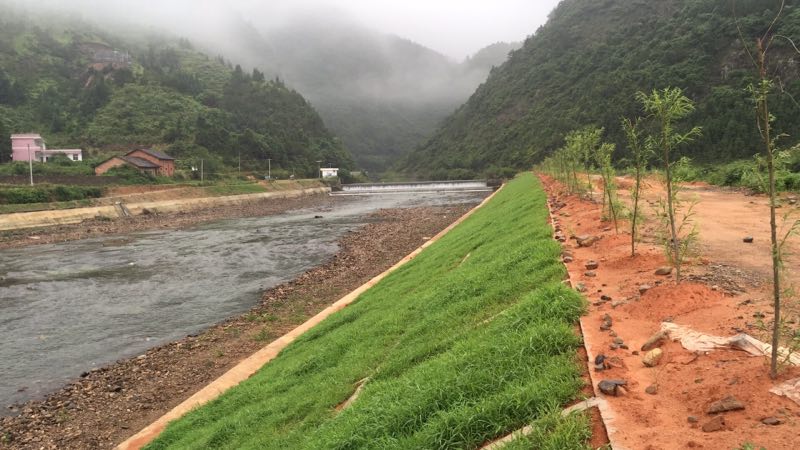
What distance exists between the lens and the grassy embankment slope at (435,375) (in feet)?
15.9

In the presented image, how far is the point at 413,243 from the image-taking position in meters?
32.0

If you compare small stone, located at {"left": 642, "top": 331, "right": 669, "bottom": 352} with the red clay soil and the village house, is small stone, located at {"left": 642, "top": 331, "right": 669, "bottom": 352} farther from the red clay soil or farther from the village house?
the village house

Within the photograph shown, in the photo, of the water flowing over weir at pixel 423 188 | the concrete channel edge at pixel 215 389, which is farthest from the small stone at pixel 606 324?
the water flowing over weir at pixel 423 188

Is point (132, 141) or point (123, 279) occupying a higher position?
point (132, 141)

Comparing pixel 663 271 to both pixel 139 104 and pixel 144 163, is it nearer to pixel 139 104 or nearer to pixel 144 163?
pixel 144 163

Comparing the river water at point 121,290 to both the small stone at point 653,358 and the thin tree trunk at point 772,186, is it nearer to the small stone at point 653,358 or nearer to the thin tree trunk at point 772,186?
the small stone at point 653,358

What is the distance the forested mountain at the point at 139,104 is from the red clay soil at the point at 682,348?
9132 cm

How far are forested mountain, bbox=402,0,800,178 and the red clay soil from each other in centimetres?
2666

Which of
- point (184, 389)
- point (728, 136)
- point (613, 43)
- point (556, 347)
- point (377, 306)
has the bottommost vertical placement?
point (184, 389)

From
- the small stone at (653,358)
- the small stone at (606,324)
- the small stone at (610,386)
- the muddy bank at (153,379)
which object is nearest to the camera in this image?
Result: the small stone at (610,386)

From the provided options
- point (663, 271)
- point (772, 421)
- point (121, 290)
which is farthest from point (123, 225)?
point (772, 421)

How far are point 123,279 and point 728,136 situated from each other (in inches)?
2481

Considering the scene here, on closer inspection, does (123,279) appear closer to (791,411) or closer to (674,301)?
(674,301)

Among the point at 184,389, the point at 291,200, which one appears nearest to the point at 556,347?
the point at 184,389
